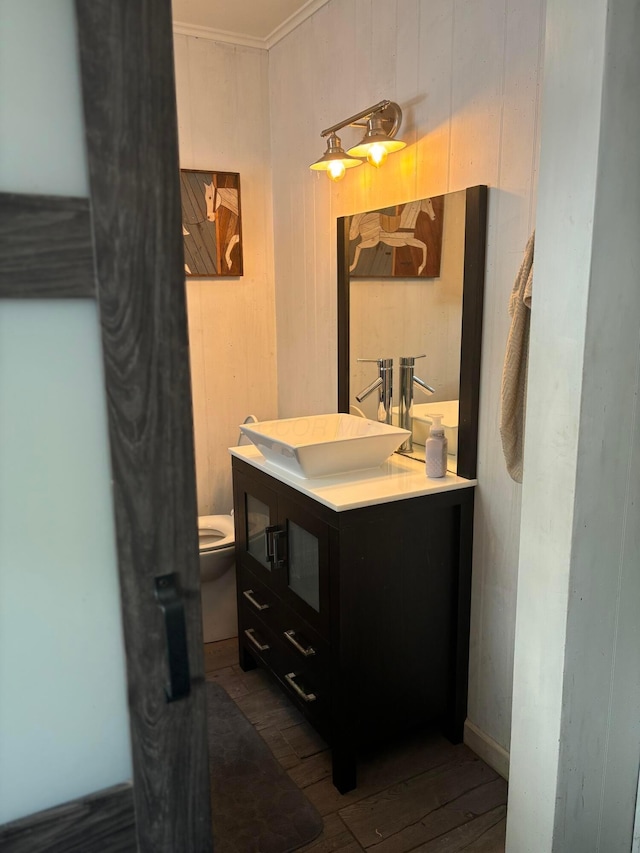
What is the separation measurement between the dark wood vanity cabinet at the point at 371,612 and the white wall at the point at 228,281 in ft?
3.18

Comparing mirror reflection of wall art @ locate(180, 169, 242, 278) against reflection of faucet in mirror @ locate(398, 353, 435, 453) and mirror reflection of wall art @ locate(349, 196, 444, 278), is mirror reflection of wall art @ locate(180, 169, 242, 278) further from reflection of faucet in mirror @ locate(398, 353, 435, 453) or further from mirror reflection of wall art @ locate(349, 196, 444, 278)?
reflection of faucet in mirror @ locate(398, 353, 435, 453)

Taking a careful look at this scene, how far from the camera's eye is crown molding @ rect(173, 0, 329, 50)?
266cm

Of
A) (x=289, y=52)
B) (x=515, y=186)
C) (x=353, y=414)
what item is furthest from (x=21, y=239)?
(x=289, y=52)

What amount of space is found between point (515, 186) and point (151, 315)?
140 cm

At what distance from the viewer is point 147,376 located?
0.75 meters

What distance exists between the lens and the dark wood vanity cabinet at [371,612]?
193 centimetres

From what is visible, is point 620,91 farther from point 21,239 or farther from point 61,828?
point 61,828

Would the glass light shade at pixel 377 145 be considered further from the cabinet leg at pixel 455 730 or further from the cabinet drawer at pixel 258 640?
the cabinet leg at pixel 455 730

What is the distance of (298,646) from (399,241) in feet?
4.63

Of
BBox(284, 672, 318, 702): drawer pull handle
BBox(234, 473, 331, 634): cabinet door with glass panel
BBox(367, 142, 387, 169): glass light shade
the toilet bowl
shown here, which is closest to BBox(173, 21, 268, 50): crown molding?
BBox(367, 142, 387, 169): glass light shade

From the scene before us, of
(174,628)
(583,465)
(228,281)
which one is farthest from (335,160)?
(174,628)

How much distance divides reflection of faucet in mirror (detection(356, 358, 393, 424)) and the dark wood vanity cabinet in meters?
0.50

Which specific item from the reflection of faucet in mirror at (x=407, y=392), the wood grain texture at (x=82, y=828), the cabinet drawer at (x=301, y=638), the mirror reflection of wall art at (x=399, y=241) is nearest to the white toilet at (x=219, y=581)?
the cabinet drawer at (x=301, y=638)

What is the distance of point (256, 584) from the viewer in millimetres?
2500
